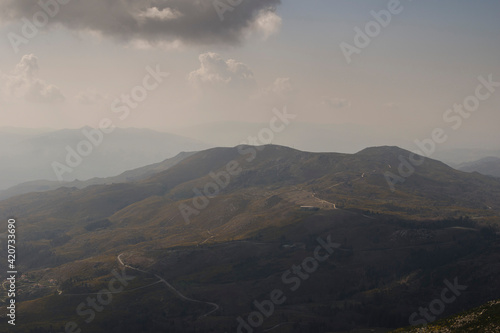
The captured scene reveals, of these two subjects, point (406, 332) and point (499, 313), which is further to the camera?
point (406, 332)

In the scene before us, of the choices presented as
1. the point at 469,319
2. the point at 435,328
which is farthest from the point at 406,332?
the point at 469,319

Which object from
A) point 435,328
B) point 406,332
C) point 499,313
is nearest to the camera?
point 499,313

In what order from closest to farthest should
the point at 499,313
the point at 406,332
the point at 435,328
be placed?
the point at 499,313
the point at 435,328
the point at 406,332

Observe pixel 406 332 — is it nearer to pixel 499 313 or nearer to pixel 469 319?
pixel 469 319

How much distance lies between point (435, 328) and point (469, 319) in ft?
41.3

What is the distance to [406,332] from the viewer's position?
156125mm

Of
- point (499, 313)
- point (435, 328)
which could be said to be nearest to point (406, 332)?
point (435, 328)

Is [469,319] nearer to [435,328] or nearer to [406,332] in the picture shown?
[435,328]

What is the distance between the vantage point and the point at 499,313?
13575cm

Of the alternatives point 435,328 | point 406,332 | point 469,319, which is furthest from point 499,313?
point 406,332

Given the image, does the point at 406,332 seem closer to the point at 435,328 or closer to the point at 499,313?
the point at 435,328

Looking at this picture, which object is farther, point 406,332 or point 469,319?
point 406,332

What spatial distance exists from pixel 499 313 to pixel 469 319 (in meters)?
10.4

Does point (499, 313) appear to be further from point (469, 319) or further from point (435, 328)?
point (435, 328)
